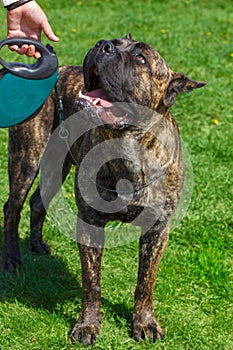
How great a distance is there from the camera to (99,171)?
369 centimetres

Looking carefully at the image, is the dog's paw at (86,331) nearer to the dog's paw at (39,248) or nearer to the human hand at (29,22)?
the dog's paw at (39,248)

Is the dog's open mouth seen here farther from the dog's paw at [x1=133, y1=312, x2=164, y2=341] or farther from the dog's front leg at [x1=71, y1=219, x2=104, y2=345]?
the dog's paw at [x1=133, y1=312, x2=164, y2=341]

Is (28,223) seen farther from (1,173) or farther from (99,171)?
(99,171)

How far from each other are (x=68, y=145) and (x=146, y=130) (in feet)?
2.60

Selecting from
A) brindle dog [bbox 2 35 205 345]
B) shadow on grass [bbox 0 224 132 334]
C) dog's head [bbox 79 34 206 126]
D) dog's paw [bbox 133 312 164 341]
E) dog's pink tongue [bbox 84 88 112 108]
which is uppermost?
dog's head [bbox 79 34 206 126]

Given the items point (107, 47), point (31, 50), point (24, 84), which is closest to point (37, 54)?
point (31, 50)

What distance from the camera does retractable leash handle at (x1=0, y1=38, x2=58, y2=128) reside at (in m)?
3.40

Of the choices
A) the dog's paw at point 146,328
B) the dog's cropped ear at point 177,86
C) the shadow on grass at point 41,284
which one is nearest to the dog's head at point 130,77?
the dog's cropped ear at point 177,86

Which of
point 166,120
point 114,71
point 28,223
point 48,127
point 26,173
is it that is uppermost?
point 114,71

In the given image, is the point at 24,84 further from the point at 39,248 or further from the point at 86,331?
the point at 39,248

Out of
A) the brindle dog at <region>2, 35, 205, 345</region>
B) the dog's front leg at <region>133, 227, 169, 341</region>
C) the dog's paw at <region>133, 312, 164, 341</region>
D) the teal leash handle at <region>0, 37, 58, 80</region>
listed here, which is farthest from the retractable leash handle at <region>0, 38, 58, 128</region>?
the dog's paw at <region>133, 312, 164, 341</region>

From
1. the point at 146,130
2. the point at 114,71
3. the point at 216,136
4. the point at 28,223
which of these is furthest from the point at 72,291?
the point at 216,136

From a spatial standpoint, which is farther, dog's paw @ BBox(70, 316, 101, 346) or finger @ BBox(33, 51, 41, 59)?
dog's paw @ BBox(70, 316, 101, 346)

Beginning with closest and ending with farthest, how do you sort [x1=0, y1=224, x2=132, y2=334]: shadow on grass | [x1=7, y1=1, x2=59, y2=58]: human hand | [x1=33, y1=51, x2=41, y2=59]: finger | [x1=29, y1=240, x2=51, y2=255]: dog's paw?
[x1=33, y1=51, x2=41, y2=59]: finger < [x1=7, y1=1, x2=59, y2=58]: human hand < [x1=0, y1=224, x2=132, y2=334]: shadow on grass < [x1=29, y1=240, x2=51, y2=255]: dog's paw
